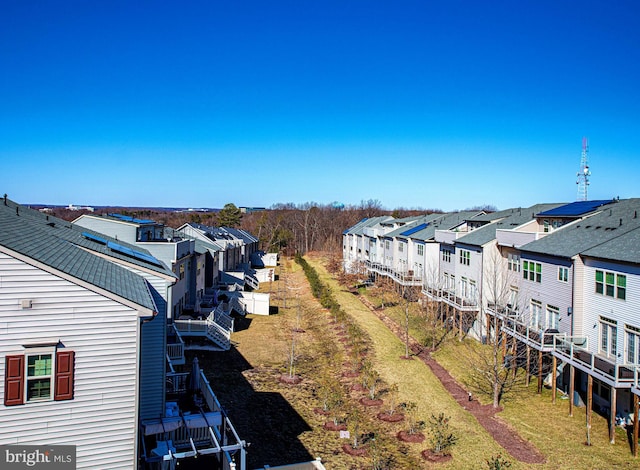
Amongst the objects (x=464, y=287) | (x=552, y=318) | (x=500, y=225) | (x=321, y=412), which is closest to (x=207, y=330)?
(x=321, y=412)

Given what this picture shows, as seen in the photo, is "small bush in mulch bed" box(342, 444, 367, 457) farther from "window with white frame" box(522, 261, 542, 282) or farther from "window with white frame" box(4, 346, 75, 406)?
"window with white frame" box(522, 261, 542, 282)

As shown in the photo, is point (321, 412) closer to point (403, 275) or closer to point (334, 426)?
point (334, 426)

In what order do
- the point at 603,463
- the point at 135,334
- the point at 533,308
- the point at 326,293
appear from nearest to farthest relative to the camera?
the point at 135,334, the point at 603,463, the point at 533,308, the point at 326,293

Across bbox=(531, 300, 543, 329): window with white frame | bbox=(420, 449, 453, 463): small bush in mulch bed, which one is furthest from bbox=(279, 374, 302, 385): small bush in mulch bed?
bbox=(531, 300, 543, 329): window with white frame

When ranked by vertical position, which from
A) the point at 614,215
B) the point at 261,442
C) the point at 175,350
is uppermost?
the point at 614,215

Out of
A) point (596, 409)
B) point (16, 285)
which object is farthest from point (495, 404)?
point (16, 285)

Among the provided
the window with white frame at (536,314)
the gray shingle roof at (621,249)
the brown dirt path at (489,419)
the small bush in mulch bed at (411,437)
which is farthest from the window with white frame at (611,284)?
the small bush in mulch bed at (411,437)

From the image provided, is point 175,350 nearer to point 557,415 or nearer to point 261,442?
point 261,442
